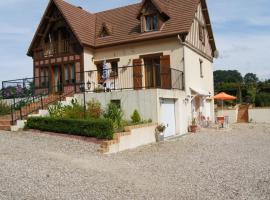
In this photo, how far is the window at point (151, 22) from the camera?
79.6 feet

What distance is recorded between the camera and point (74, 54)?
25.5 meters

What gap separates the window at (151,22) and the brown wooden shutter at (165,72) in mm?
2206

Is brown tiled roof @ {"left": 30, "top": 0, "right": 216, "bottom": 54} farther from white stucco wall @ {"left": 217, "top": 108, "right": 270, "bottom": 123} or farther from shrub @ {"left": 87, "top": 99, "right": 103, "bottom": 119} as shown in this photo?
white stucco wall @ {"left": 217, "top": 108, "right": 270, "bottom": 123}

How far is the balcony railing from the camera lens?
862 inches

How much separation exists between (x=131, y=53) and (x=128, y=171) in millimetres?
14755

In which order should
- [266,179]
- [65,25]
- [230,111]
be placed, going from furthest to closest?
[230,111]
[65,25]
[266,179]

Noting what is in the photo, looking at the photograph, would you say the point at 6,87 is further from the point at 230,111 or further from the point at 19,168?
the point at 230,111

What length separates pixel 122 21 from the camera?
2702 cm

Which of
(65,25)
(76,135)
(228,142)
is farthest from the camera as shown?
(65,25)

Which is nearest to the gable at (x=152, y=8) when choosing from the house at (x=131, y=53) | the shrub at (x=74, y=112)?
the house at (x=131, y=53)

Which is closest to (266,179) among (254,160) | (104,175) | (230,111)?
(254,160)

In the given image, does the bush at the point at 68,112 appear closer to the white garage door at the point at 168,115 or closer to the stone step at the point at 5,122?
the stone step at the point at 5,122

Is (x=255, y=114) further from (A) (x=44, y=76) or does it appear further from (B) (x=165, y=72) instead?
(A) (x=44, y=76)

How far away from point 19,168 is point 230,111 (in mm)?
27806
